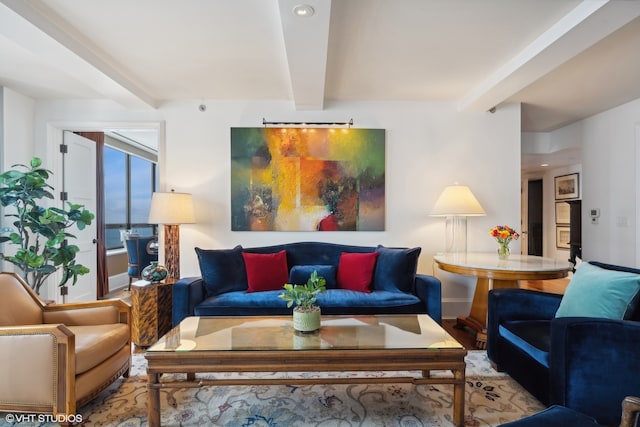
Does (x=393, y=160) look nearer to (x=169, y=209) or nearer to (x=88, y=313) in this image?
(x=169, y=209)

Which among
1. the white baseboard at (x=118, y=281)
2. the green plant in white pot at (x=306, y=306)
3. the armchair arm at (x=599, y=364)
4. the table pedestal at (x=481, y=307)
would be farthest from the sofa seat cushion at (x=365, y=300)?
the white baseboard at (x=118, y=281)

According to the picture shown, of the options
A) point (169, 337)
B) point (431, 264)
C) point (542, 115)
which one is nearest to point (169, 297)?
point (169, 337)

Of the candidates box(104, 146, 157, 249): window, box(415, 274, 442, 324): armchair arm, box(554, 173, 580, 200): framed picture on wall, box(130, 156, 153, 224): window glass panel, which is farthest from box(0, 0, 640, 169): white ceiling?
box(554, 173, 580, 200): framed picture on wall

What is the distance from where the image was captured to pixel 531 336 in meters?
1.98

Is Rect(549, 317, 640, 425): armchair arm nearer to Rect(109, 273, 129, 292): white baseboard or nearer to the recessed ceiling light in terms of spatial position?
the recessed ceiling light

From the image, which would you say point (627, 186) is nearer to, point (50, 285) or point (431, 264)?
point (431, 264)

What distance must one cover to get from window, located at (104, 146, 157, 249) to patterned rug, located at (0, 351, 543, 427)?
4.07 m

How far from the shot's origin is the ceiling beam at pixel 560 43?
A: 1.92 m

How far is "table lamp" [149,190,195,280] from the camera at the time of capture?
3250 mm

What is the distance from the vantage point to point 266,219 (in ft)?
12.2

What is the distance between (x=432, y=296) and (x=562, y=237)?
5.65 meters

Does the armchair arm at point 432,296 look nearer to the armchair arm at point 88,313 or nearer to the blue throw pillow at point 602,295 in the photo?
the blue throw pillow at point 602,295

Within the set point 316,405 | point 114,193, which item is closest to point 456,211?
point 316,405

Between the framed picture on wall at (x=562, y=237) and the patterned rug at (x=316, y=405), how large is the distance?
18.7ft
